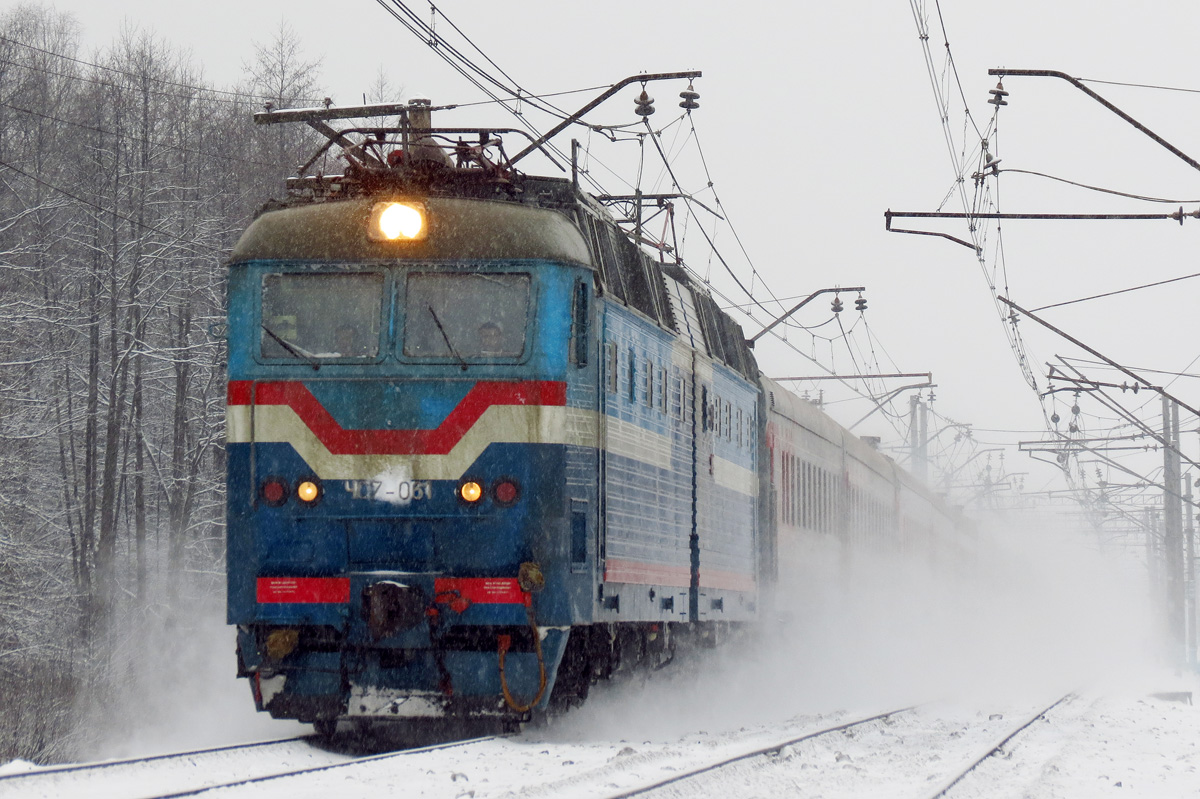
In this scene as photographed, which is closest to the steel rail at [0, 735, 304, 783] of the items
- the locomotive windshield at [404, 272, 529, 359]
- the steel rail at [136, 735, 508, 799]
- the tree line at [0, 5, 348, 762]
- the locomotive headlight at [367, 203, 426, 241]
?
the steel rail at [136, 735, 508, 799]

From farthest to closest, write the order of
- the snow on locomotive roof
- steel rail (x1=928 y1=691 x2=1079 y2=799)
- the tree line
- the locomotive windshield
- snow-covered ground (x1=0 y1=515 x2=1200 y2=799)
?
the tree line → the snow on locomotive roof → the locomotive windshield → steel rail (x1=928 y1=691 x2=1079 y2=799) → snow-covered ground (x1=0 y1=515 x2=1200 y2=799)

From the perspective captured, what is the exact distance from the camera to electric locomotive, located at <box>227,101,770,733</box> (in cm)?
966

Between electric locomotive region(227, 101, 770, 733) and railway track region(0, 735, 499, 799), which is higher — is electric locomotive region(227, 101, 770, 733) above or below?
above

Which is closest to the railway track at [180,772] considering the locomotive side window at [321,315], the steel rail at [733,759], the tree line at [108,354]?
the steel rail at [733,759]

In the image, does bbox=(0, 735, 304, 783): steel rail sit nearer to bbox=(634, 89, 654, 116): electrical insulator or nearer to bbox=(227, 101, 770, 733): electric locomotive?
bbox=(227, 101, 770, 733): electric locomotive

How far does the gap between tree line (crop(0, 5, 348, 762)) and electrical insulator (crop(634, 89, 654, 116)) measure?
10663 millimetres

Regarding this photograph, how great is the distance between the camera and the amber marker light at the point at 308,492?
9719 millimetres

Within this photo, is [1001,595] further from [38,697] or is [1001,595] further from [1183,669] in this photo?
[38,697]

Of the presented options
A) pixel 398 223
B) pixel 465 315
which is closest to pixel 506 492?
pixel 465 315

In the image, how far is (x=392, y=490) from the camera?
9.68m

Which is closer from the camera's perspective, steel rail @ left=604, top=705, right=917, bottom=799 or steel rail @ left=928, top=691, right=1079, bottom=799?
steel rail @ left=604, top=705, right=917, bottom=799

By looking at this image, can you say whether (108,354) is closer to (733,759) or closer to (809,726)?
(809,726)

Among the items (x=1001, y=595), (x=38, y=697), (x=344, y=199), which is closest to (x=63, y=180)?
(x=38, y=697)

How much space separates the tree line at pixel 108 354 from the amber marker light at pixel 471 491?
529 inches
